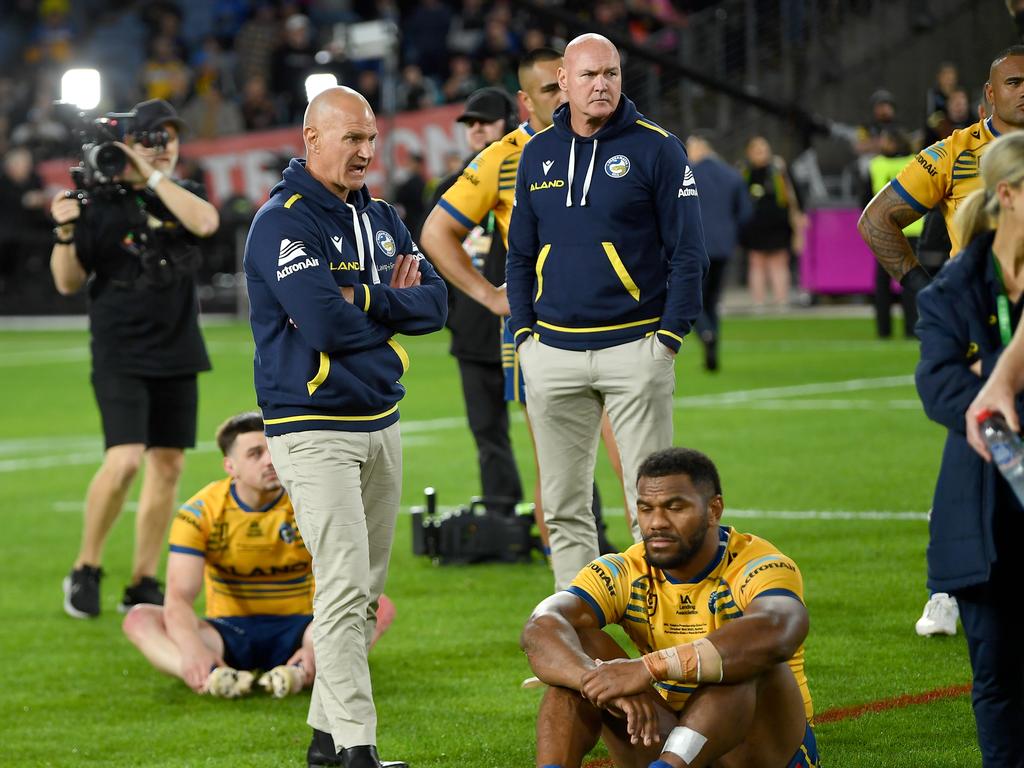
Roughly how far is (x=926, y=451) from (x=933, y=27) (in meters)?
14.6

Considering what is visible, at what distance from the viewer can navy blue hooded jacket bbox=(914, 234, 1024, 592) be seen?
14.6ft

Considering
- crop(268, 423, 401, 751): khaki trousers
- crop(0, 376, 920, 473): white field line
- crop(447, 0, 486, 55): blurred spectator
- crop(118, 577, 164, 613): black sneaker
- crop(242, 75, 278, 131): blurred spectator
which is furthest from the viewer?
crop(242, 75, 278, 131): blurred spectator

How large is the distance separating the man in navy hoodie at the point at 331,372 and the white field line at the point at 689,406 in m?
8.30

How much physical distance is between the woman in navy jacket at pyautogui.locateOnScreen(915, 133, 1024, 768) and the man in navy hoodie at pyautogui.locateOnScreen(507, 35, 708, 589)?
6.95 feet

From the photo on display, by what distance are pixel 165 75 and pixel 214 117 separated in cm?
187

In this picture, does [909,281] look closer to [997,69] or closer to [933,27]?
[997,69]

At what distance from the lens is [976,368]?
447 cm

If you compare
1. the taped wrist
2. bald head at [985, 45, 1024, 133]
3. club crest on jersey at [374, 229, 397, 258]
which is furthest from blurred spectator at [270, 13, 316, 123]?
the taped wrist

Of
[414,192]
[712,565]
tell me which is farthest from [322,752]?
[414,192]

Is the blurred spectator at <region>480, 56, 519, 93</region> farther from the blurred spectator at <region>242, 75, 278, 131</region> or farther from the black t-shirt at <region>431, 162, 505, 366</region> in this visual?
the black t-shirt at <region>431, 162, 505, 366</region>

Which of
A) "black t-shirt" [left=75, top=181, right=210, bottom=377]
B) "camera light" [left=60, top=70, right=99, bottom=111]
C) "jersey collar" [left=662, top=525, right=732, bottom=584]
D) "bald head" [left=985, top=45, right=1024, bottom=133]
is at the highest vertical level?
"camera light" [left=60, top=70, right=99, bottom=111]

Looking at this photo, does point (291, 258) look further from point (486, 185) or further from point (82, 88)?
point (82, 88)

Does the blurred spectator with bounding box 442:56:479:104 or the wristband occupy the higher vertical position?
the blurred spectator with bounding box 442:56:479:104

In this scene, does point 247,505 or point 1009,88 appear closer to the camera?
point 1009,88
